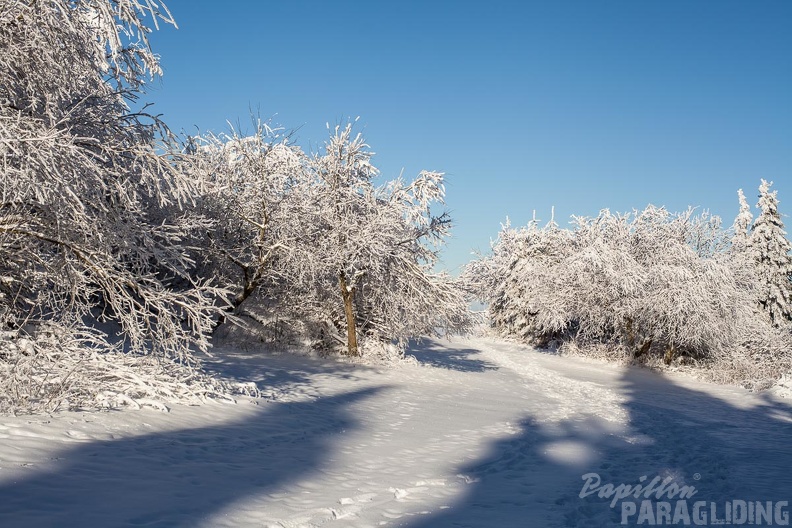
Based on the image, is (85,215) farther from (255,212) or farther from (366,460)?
(255,212)

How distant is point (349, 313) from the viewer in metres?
16.6

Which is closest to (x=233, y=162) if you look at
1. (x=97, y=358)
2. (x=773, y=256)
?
(x=97, y=358)

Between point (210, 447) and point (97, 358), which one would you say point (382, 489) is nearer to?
point (210, 447)

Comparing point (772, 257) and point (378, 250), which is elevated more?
point (772, 257)

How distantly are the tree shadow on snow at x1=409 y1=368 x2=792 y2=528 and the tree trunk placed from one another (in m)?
8.09

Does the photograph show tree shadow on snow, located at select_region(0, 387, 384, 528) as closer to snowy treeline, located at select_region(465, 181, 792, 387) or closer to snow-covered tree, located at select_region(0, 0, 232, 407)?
snow-covered tree, located at select_region(0, 0, 232, 407)

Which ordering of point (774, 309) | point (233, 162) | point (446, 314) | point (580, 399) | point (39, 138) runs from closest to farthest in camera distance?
point (39, 138) → point (580, 399) → point (233, 162) → point (446, 314) → point (774, 309)

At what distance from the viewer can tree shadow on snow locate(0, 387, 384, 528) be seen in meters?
3.77

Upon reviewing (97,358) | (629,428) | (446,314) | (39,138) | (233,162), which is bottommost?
(629,428)

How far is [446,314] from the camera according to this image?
668 inches

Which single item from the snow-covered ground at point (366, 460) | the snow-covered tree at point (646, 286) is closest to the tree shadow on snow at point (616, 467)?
the snow-covered ground at point (366, 460)

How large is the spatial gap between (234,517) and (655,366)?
73.1 ft

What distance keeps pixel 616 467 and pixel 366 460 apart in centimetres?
300

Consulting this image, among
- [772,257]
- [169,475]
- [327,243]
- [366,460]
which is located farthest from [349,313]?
[772,257]
